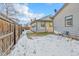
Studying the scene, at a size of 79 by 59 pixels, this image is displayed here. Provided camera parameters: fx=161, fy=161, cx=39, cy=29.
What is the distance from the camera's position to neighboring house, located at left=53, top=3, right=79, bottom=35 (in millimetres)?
2453

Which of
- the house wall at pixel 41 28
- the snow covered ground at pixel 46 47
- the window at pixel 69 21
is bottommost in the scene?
the snow covered ground at pixel 46 47

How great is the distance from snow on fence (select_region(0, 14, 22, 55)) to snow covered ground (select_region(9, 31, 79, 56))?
4.6 inches

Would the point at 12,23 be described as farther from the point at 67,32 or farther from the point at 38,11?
the point at 67,32

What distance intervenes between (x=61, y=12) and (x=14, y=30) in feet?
2.81

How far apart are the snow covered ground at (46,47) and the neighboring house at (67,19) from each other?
0.14m

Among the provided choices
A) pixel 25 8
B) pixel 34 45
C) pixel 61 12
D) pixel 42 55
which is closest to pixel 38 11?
pixel 25 8

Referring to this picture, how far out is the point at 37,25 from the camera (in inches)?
101

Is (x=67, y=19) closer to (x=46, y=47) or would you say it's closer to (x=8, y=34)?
(x=46, y=47)

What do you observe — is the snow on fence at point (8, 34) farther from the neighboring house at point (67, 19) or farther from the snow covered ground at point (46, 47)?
the neighboring house at point (67, 19)

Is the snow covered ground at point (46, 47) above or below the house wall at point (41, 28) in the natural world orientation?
below

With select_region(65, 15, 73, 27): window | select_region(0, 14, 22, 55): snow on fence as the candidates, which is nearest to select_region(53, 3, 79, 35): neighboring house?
select_region(65, 15, 73, 27): window

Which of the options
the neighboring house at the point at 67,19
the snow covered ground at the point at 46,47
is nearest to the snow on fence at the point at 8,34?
the snow covered ground at the point at 46,47

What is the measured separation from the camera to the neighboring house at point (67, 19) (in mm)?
2453

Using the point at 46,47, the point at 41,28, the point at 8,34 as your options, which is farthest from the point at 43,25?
the point at 8,34
